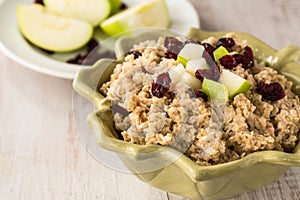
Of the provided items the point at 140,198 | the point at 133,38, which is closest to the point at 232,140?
the point at 140,198

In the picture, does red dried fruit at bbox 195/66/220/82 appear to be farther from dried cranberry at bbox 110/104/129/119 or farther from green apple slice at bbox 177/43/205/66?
dried cranberry at bbox 110/104/129/119

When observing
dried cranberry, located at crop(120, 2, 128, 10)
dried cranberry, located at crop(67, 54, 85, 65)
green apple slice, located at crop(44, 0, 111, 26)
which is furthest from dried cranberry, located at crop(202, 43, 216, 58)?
dried cranberry, located at crop(120, 2, 128, 10)

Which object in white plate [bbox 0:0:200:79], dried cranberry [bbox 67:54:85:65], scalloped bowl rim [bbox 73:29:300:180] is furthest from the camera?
dried cranberry [bbox 67:54:85:65]

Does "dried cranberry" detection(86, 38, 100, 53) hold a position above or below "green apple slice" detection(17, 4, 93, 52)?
below

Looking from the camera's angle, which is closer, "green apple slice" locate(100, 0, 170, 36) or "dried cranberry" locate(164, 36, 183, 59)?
"dried cranberry" locate(164, 36, 183, 59)

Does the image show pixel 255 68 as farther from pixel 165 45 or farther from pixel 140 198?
pixel 140 198

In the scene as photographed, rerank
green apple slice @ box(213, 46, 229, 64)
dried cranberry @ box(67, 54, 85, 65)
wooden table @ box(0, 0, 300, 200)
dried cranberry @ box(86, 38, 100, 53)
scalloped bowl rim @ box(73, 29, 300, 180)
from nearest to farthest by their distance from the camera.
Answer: scalloped bowl rim @ box(73, 29, 300, 180) < green apple slice @ box(213, 46, 229, 64) < wooden table @ box(0, 0, 300, 200) < dried cranberry @ box(67, 54, 85, 65) < dried cranberry @ box(86, 38, 100, 53)

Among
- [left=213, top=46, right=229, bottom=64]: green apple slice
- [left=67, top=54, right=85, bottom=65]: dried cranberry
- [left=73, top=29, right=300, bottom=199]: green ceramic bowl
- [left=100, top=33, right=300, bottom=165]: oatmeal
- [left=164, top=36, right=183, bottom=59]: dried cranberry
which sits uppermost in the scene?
[left=213, top=46, right=229, bottom=64]: green apple slice
